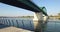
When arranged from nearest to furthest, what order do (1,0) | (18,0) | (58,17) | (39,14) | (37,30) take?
(1,0), (18,0), (37,30), (39,14), (58,17)

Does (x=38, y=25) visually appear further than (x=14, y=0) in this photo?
Yes

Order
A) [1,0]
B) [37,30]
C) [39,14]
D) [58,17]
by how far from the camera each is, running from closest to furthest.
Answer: [1,0] → [37,30] → [39,14] → [58,17]

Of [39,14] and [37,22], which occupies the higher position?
[39,14]

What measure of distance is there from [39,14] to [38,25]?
13.1ft

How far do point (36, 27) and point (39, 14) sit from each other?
495 centimetres

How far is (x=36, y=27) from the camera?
134 ft

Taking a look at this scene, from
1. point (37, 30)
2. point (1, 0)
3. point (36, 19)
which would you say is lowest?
point (37, 30)

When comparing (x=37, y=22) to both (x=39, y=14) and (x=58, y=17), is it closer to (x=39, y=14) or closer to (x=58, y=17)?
(x=39, y=14)

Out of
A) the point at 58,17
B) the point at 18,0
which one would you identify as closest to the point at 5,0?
the point at 18,0

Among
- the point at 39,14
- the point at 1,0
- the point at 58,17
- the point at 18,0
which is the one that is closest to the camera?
the point at 1,0

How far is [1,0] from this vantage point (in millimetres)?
18547

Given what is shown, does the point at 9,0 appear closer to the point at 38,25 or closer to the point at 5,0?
the point at 5,0

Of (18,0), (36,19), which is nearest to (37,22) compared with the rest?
(36,19)

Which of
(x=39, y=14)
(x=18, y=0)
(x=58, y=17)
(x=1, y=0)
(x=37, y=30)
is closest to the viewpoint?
(x=1, y=0)
